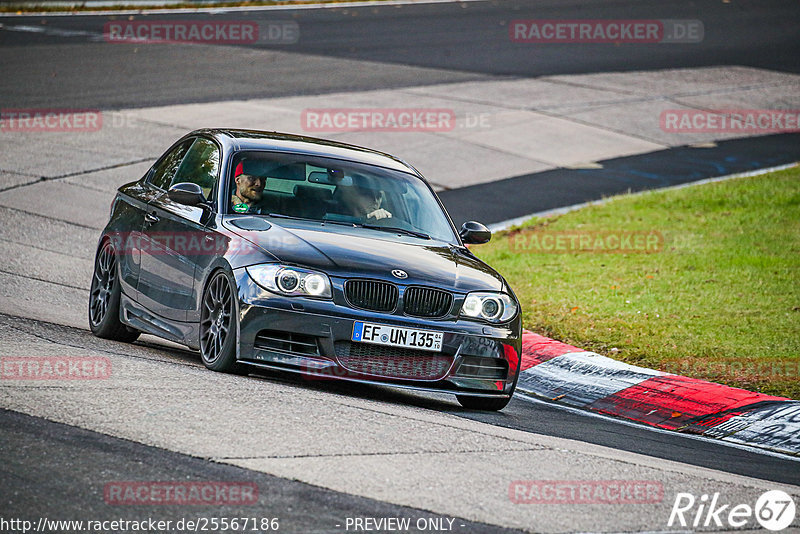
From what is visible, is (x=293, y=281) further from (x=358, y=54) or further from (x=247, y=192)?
(x=358, y=54)

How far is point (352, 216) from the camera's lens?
8492 mm

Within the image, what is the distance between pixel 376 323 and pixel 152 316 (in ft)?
6.70

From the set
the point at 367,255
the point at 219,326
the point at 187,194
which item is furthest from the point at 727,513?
the point at 187,194

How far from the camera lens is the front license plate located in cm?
736

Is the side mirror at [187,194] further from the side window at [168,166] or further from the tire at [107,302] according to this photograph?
the tire at [107,302]

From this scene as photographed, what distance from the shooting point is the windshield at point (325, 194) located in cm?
838

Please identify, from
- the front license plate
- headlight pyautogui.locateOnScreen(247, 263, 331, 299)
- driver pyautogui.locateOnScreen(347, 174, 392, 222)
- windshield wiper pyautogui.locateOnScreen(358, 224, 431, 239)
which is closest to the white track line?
driver pyautogui.locateOnScreen(347, 174, 392, 222)

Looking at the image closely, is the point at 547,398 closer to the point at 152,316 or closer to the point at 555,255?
the point at 152,316

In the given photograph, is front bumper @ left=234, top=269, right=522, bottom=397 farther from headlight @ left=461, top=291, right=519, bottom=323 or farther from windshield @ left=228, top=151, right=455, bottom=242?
windshield @ left=228, top=151, right=455, bottom=242

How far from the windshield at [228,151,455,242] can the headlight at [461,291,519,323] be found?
0.99 metres

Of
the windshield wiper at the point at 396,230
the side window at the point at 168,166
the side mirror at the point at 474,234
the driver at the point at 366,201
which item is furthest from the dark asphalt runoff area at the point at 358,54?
the windshield wiper at the point at 396,230

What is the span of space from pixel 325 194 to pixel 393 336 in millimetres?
1560

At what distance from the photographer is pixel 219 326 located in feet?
25.2

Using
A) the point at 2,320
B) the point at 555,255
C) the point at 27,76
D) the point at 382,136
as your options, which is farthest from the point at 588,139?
the point at 2,320
